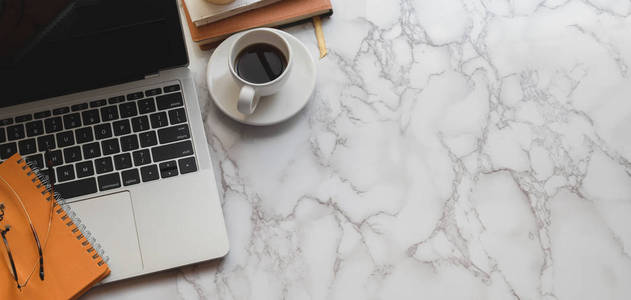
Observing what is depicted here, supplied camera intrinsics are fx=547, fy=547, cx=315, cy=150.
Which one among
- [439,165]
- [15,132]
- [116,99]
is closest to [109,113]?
[116,99]

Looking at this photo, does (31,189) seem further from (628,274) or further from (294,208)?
(628,274)

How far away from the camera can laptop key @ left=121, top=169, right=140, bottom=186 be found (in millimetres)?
708

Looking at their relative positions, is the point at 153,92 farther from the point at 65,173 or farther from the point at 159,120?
the point at 65,173

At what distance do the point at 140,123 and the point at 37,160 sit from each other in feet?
0.46

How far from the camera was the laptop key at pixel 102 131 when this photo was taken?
72cm

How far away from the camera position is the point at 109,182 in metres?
0.71

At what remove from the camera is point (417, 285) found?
73cm

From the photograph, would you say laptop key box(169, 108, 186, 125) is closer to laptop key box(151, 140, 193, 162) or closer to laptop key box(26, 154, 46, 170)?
laptop key box(151, 140, 193, 162)

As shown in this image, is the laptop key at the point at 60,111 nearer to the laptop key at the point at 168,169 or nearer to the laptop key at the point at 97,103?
the laptop key at the point at 97,103

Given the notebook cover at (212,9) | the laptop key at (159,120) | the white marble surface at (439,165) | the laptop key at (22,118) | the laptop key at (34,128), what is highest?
the notebook cover at (212,9)

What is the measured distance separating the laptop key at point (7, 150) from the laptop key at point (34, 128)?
25 millimetres

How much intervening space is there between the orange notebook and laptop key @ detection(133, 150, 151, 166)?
0.34 ft

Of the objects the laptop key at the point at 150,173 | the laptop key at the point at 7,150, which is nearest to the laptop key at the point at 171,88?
Answer: the laptop key at the point at 150,173

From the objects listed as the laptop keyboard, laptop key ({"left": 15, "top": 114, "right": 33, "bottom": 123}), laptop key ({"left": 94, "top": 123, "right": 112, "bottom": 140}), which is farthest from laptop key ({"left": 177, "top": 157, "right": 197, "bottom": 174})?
laptop key ({"left": 15, "top": 114, "right": 33, "bottom": 123})
